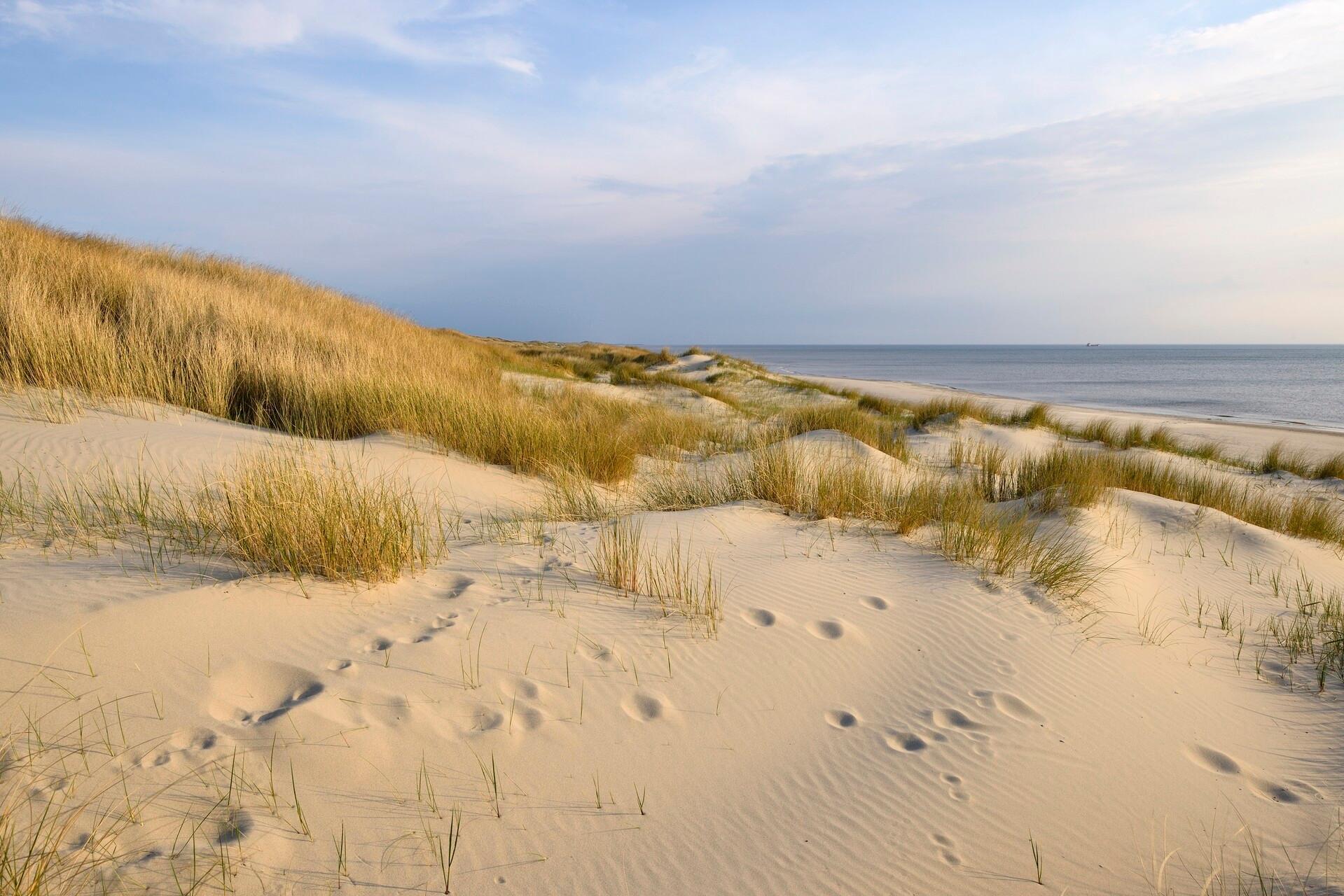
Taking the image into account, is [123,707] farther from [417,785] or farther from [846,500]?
[846,500]

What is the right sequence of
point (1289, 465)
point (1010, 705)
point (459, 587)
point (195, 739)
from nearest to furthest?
point (195, 739), point (1010, 705), point (459, 587), point (1289, 465)

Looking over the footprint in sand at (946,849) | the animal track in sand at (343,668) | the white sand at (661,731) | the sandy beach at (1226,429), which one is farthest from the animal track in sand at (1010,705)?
the sandy beach at (1226,429)

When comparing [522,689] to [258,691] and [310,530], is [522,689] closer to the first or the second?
[258,691]

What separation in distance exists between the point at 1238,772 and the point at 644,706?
2162mm

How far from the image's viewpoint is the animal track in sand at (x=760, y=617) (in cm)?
310

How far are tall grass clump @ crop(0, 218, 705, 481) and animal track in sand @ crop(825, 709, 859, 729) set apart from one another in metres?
3.51

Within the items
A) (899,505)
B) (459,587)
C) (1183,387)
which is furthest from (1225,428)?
(459,587)

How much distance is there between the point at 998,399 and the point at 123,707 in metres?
26.0

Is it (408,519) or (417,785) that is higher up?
(408,519)

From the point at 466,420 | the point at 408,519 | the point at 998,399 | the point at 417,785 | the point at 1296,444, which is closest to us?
the point at 417,785

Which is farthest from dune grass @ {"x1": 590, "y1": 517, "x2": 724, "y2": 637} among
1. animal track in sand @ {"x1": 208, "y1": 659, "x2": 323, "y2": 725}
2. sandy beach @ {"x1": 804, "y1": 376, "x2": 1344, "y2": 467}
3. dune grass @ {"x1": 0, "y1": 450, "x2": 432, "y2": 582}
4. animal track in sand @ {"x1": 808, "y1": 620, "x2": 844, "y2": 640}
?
sandy beach @ {"x1": 804, "y1": 376, "x2": 1344, "y2": 467}

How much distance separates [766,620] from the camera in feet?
10.3

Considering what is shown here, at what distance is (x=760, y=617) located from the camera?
124 inches

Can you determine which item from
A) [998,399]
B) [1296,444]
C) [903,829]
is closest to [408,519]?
[903,829]
